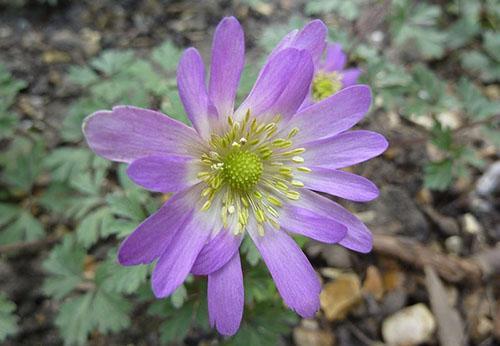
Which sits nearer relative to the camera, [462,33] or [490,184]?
[490,184]

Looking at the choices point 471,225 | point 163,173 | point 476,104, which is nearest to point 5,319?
point 163,173

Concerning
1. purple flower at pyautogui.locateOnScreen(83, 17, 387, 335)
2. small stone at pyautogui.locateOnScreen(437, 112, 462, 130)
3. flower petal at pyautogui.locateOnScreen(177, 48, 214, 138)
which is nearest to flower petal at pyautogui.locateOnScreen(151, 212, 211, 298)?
purple flower at pyautogui.locateOnScreen(83, 17, 387, 335)

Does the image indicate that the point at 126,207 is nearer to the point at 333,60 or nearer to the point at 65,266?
the point at 65,266

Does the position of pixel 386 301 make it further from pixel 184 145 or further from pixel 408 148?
pixel 184 145

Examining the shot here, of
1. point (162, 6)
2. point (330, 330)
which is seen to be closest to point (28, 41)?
point (162, 6)

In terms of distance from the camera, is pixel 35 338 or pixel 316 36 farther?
pixel 35 338
